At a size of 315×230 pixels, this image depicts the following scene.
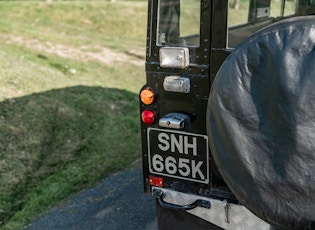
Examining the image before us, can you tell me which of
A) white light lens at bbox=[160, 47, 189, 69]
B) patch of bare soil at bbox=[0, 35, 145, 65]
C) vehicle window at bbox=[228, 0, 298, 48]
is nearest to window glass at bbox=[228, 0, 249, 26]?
vehicle window at bbox=[228, 0, 298, 48]

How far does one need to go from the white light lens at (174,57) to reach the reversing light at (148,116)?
35 cm

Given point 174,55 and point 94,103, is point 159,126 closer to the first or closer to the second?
point 174,55

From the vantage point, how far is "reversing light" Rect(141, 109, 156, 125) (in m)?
2.98

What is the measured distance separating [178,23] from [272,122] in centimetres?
148

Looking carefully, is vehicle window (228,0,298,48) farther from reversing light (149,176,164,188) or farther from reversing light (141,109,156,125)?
reversing light (149,176,164,188)

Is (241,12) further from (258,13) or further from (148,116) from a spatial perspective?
(148,116)

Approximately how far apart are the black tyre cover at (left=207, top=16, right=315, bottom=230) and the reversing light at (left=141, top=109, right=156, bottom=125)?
31.3 inches

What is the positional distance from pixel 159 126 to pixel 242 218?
82 cm

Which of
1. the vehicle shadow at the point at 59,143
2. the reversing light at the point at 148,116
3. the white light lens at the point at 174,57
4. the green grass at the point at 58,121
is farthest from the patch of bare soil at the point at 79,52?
the white light lens at the point at 174,57

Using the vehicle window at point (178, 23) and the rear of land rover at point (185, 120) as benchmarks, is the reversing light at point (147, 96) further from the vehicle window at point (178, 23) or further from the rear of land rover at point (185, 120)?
the vehicle window at point (178, 23)

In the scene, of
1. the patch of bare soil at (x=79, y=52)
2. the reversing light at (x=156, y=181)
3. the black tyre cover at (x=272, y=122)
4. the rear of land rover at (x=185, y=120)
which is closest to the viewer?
the black tyre cover at (x=272, y=122)

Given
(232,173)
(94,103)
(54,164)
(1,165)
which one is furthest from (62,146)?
(232,173)

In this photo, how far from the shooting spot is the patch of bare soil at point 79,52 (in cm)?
1110

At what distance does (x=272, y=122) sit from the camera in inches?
82.1
